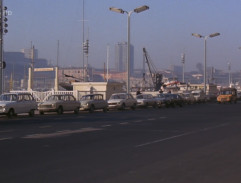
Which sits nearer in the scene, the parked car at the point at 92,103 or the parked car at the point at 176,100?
the parked car at the point at 92,103

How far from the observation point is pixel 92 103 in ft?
121

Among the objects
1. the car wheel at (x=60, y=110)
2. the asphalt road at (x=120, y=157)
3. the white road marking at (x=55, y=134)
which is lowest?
the asphalt road at (x=120, y=157)

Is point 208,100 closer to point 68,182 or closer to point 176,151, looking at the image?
point 176,151

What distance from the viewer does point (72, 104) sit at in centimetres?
3441

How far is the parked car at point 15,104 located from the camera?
27.6 meters

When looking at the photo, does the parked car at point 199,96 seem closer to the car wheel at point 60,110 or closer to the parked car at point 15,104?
the car wheel at point 60,110

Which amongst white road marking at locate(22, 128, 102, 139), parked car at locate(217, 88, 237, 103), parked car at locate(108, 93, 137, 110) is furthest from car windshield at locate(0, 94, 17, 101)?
parked car at locate(217, 88, 237, 103)

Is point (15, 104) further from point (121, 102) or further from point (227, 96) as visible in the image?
point (227, 96)

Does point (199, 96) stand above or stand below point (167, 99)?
above

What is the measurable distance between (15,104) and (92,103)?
9.73 meters

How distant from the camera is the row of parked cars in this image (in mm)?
28511

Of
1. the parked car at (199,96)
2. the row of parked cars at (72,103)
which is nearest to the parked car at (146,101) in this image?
the row of parked cars at (72,103)

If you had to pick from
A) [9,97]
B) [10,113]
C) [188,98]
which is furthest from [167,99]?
[10,113]

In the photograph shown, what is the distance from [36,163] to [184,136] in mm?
7864
